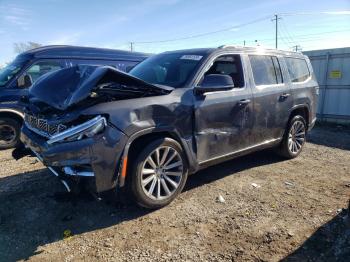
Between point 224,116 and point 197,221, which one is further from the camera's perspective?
point 224,116

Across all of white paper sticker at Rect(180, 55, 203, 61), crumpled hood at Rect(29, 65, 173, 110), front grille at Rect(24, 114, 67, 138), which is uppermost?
white paper sticker at Rect(180, 55, 203, 61)

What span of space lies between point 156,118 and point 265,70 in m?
2.50

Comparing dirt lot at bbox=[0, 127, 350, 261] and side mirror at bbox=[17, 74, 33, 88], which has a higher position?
side mirror at bbox=[17, 74, 33, 88]

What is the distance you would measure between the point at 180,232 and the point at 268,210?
1210 millimetres

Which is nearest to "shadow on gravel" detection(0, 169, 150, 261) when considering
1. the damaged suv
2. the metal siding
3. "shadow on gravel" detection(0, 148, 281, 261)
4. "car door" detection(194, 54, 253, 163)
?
"shadow on gravel" detection(0, 148, 281, 261)

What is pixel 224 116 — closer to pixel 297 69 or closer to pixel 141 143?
pixel 141 143

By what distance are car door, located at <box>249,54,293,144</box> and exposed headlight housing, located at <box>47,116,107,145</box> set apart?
2.63 metres

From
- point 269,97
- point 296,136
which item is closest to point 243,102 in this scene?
point 269,97

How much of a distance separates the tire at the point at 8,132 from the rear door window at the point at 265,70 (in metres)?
5.37

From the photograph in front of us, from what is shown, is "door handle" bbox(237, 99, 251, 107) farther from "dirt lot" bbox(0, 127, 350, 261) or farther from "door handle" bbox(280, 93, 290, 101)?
"dirt lot" bbox(0, 127, 350, 261)

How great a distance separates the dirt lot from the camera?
3.17m

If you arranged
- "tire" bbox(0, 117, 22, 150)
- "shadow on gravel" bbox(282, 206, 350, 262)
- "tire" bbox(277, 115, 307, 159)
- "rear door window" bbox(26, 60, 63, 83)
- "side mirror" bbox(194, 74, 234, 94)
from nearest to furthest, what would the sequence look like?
"shadow on gravel" bbox(282, 206, 350, 262) < "side mirror" bbox(194, 74, 234, 94) < "tire" bbox(277, 115, 307, 159) < "tire" bbox(0, 117, 22, 150) < "rear door window" bbox(26, 60, 63, 83)

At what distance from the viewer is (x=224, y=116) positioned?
14.8ft

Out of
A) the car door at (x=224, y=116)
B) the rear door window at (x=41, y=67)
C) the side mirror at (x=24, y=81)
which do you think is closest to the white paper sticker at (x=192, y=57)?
the car door at (x=224, y=116)
